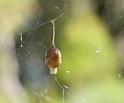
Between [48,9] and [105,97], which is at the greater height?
[48,9]

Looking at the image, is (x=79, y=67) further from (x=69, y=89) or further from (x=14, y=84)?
(x=14, y=84)

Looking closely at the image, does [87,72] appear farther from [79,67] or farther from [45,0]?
[45,0]

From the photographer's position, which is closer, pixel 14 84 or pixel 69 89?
pixel 14 84

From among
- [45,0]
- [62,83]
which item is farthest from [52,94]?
[45,0]

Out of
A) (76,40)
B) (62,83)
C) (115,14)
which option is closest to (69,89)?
(62,83)
